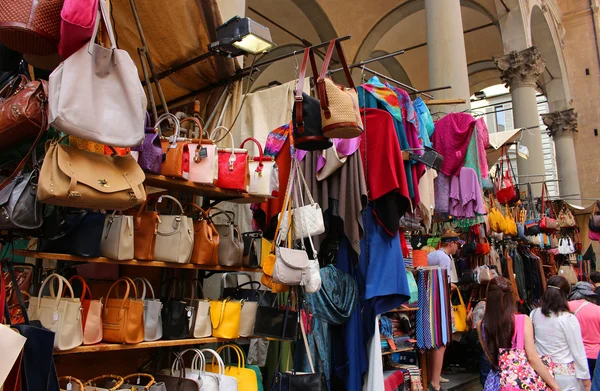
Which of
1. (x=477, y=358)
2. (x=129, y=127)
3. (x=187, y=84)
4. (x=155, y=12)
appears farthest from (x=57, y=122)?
(x=477, y=358)

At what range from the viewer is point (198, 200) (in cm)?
475

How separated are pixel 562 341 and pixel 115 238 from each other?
4.33m

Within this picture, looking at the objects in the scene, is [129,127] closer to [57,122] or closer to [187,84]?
[57,122]

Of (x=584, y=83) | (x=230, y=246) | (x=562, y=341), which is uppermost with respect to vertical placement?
(x=584, y=83)

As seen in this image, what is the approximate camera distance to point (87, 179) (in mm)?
2383

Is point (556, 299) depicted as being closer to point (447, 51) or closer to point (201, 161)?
point (201, 161)

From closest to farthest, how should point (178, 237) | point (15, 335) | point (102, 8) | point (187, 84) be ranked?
point (15, 335) → point (102, 8) → point (178, 237) → point (187, 84)

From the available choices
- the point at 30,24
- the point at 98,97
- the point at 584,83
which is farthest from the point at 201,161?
the point at 584,83

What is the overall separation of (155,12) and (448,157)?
3.90 m

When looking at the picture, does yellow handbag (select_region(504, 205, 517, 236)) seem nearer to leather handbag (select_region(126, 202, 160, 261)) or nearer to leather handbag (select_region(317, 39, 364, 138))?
leather handbag (select_region(317, 39, 364, 138))

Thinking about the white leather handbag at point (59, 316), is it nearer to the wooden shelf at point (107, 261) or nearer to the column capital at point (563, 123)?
the wooden shelf at point (107, 261)

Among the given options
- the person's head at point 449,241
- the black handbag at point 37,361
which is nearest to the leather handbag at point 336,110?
the black handbag at point 37,361

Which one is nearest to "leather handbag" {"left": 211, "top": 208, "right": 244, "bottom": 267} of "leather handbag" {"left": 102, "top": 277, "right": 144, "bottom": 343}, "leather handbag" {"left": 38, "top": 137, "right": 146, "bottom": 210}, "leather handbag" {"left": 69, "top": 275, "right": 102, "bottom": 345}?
"leather handbag" {"left": 102, "top": 277, "right": 144, "bottom": 343}

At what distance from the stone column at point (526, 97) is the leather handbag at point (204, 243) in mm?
11439
